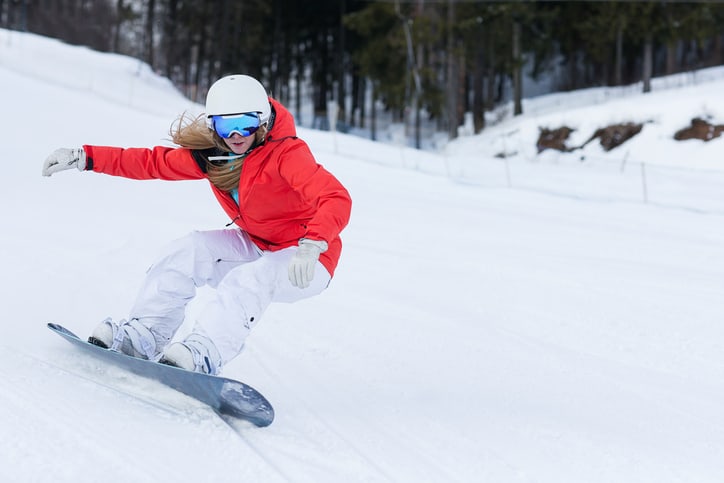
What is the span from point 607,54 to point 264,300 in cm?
2966

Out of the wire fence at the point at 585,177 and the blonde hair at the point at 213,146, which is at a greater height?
the blonde hair at the point at 213,146

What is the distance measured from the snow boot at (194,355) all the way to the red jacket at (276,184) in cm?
59

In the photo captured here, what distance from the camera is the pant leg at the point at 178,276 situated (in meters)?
3.29

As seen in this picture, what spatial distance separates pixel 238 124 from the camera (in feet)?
9.96

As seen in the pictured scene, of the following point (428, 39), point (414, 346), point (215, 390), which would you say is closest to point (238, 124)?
point (215, 390)

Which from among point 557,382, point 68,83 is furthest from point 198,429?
point 68,83

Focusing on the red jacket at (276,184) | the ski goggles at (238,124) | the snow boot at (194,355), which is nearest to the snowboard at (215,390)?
the snow boot at (194,355)

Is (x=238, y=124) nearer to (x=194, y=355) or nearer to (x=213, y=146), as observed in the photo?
(x=213, y=146)

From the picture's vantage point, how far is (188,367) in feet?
9.54

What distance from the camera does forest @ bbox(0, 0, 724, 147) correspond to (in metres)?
23.6

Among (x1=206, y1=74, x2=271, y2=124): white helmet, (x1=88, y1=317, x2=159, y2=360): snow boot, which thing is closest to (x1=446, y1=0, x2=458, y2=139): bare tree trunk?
(x1=206, y1=74, x2=271, y2=124): white helmet

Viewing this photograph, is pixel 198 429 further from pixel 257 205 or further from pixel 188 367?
pixel 257 205

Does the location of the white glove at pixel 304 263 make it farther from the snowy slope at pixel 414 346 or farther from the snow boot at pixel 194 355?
the snowy slope at pixel 414 346

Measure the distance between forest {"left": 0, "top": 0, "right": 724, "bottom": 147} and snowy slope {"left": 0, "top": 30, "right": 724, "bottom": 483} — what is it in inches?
591
